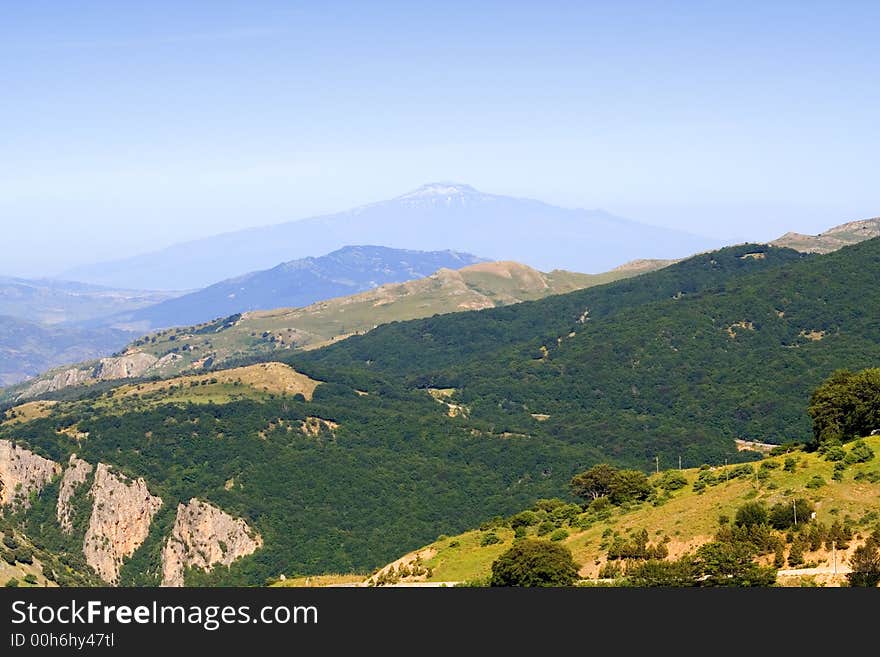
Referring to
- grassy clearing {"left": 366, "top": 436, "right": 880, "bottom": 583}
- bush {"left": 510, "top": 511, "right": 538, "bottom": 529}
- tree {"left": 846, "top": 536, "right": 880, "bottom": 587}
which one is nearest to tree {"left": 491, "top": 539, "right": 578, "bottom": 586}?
grassy clearing {"left": 366, "top": 436, "right": 880, "bottom": 583}

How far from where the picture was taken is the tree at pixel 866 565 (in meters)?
57.8

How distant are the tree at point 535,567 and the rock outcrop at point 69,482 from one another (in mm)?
111919

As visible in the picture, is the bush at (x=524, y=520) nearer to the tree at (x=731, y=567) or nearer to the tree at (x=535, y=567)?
the tree at (x=535, y=567)

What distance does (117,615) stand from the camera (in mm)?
45875

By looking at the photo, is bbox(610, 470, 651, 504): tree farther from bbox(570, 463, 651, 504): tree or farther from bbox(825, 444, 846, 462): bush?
bbox(825, 444, 846, 462): bush

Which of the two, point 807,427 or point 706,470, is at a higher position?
point 706,470

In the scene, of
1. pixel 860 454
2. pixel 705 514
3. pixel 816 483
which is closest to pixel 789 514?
pixel 816 483

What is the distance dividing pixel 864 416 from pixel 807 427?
96.9 meters

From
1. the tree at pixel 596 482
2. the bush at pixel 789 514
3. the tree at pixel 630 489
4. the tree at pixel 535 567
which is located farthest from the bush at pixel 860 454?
the tree at pixel 596 482

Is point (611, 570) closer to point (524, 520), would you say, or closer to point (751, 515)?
point (751, 515)

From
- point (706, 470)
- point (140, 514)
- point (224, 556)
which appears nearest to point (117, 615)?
point (706, 470)

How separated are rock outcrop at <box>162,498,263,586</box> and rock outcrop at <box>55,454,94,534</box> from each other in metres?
21.5

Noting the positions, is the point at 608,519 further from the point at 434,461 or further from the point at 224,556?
the point at 434,461

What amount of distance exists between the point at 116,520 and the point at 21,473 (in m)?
24.1
